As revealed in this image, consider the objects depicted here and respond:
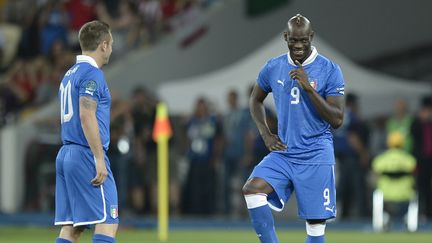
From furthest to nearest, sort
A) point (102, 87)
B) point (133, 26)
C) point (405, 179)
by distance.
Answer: point (133, 26) → point (405, 179) → point (102, 87)

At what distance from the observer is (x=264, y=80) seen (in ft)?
37.3

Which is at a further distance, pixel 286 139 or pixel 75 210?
pixel 286 139

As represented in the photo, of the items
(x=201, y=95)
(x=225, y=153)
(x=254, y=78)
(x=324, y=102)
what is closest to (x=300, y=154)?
(x=324, y=102)

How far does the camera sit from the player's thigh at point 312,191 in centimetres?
1108

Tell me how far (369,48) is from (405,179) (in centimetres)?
705

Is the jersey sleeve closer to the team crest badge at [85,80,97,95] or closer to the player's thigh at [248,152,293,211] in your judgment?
the team crest badge at [85,80,97,95]

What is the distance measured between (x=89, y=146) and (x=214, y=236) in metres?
8.76

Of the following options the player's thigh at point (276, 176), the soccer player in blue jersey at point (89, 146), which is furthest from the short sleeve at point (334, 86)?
the soccer player in blue jersey at point (89, 146)

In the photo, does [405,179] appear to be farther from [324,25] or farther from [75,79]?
[75,79]

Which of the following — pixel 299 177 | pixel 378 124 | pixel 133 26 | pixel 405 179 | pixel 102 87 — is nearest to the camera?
pixel 102 87

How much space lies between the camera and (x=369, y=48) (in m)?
27.0

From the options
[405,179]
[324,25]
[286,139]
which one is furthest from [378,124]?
[286,139]

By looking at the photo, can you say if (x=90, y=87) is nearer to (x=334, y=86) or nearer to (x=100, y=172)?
(x=100, y=172)

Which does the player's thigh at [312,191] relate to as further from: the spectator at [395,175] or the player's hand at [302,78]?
the spectator at [395,175]
